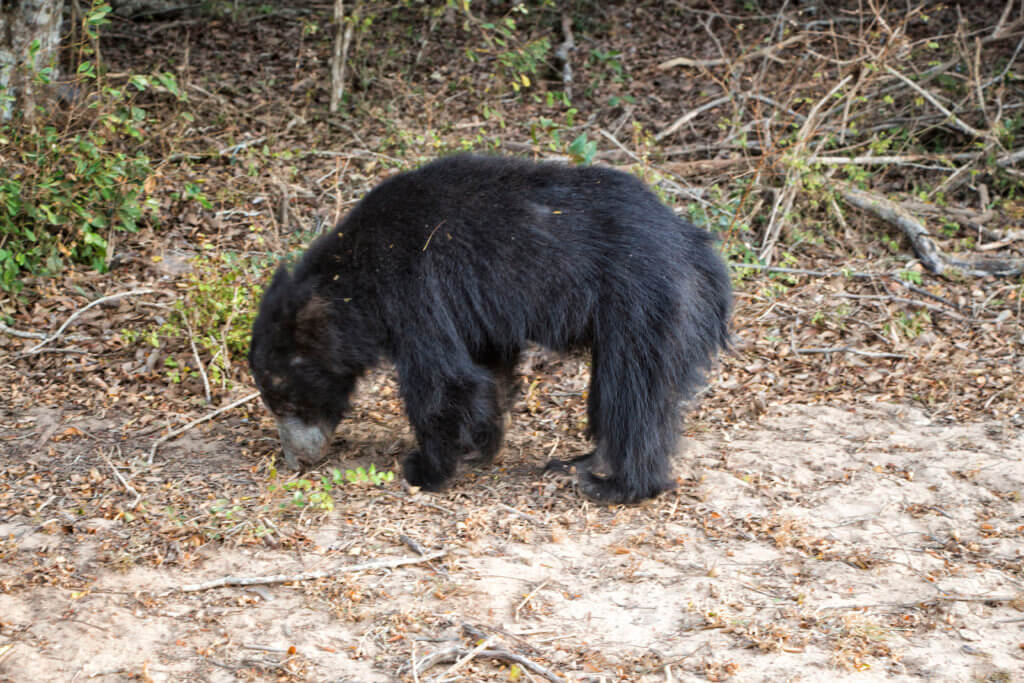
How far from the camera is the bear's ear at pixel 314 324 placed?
3.98m

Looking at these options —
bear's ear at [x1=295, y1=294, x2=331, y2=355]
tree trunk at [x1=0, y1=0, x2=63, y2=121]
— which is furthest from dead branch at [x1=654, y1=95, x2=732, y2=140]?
tree trunk at [x1=0, y1=0, x2=63, y2=121]

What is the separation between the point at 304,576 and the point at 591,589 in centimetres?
106

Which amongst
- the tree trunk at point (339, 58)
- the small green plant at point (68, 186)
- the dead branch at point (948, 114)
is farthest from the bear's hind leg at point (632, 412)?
the tree trunk at point (339, 58)

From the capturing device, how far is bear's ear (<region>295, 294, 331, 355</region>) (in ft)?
13.1

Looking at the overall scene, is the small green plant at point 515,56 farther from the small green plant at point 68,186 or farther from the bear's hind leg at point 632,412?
the bear's hind leg at point 632,412

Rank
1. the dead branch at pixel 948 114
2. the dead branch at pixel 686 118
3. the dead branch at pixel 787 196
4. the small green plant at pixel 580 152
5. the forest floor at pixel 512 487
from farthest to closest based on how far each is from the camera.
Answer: the dead branch at pixel 686 118, the dead branch at pixel 948 114, the dead branch at pixel 787 196, the small green plant at pixel 580 152, the forest floor at pixel 512 487

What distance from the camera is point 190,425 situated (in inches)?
182

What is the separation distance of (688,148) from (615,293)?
3.98m

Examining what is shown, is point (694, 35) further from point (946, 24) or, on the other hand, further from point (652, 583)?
point (652, 583)

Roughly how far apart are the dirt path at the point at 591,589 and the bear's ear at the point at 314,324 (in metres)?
0.69

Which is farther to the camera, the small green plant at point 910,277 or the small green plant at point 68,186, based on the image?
the small green plant at point 910,277

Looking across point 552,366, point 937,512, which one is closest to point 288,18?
point 552,366

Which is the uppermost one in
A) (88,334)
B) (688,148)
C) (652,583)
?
(688,148)

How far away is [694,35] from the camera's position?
921 centimetres
